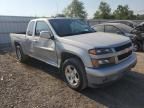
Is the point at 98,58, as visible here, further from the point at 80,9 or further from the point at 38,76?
the point at 80,9

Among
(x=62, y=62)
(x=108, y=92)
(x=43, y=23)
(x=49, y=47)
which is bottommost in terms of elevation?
(x=108, y=92)

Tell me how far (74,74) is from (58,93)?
0.63 meters

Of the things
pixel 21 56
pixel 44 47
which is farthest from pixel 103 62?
pixel 21 56

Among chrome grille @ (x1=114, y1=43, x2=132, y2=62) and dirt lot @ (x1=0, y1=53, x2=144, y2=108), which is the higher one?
chrome grille @ (x1=114, y1=43, x2=132, y2=62)

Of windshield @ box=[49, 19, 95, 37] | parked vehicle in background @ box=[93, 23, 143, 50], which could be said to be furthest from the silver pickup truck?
parked vehicle in background @ box=[93, 23, 143, 50]

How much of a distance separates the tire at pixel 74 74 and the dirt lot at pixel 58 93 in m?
0.21

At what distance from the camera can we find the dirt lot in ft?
14.7

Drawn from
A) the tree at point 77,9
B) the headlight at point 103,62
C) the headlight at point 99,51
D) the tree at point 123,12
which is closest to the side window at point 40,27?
the headlight at point 99,51

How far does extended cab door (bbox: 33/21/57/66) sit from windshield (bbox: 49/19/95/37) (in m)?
0.27

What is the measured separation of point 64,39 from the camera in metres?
5.19

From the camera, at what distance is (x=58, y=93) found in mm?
5074

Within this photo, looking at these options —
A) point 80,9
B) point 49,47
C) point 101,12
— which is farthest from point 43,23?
point 80,9

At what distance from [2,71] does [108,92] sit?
4.07 metres

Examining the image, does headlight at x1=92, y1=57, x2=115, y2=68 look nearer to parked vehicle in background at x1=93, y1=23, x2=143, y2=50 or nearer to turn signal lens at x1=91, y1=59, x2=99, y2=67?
turn signal lens at x1=91, y1=59, x2=99, y2=67
